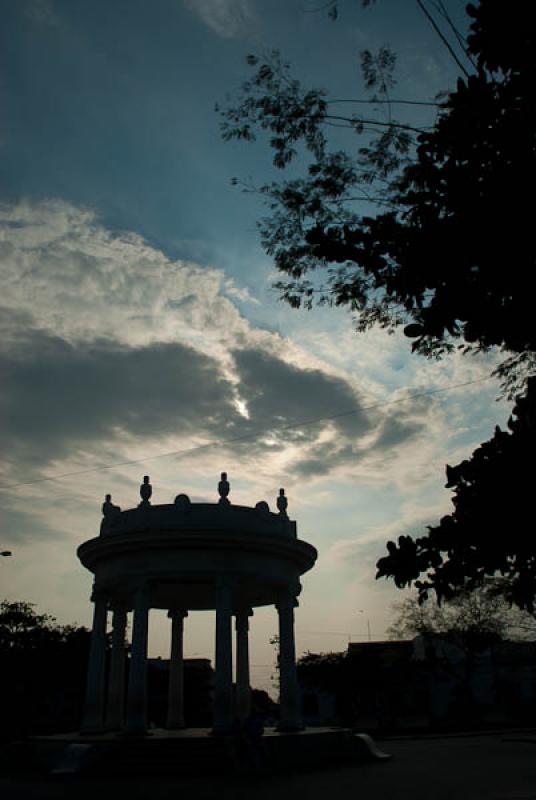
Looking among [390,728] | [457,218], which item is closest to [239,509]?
[457,218]

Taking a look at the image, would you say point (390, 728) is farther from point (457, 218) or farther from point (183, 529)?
point (457, 218)

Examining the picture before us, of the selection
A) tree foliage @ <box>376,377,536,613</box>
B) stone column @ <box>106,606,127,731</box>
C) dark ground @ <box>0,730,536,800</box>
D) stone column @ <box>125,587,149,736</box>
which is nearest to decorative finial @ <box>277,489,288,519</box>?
stone column @ <box>125,587,149,736</box>

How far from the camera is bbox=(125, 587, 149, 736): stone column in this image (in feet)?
75.1

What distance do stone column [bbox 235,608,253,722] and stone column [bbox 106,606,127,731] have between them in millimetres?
5039

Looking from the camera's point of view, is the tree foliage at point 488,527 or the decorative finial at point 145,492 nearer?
the tree foliage at point 488,527

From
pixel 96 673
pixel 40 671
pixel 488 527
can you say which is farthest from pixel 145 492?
pixel 40 671

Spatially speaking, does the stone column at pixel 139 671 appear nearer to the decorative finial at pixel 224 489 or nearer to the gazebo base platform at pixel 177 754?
the gazebo base platform at pixel 177 754

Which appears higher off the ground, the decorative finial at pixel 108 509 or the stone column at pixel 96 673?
the decorative finial at pixel 108 509

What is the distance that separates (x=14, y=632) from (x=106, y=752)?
39.3 metres

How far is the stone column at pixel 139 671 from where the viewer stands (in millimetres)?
22891

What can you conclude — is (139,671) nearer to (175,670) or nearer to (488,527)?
(175,670)

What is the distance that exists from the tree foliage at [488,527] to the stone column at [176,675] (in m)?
23.6

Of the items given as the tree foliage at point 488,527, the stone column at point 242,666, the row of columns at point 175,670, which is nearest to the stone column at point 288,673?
the row of columns at point 175,670

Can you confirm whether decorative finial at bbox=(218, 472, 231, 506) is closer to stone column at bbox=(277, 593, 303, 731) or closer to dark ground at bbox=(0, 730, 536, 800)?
stone column at bbox=(277, 593, 303, 731)
